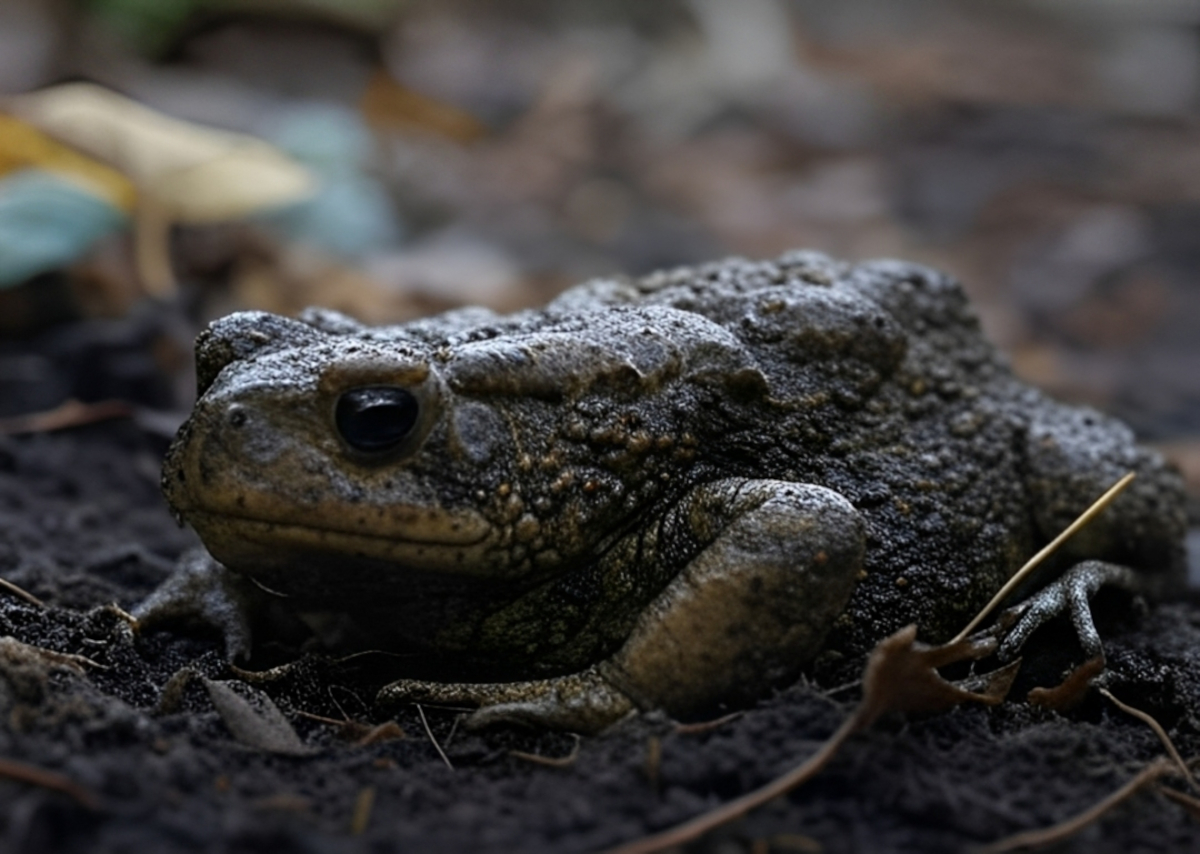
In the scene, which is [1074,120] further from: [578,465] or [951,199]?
[578,465]

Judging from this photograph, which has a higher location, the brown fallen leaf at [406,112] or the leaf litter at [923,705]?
the brown fallen leaf at [406,112]

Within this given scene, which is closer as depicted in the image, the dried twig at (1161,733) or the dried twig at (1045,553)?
the dried twig at (1161,733)

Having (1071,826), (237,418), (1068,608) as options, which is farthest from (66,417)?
(1071,826)

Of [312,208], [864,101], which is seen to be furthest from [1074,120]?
[312,208]

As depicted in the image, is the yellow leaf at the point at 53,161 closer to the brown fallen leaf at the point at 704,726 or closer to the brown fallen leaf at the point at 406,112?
the brown fallen leaf at the point at 704,726

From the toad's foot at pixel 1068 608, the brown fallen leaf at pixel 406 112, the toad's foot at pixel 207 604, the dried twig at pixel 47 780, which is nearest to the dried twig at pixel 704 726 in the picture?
the toad's foot at pixel 1068 608
